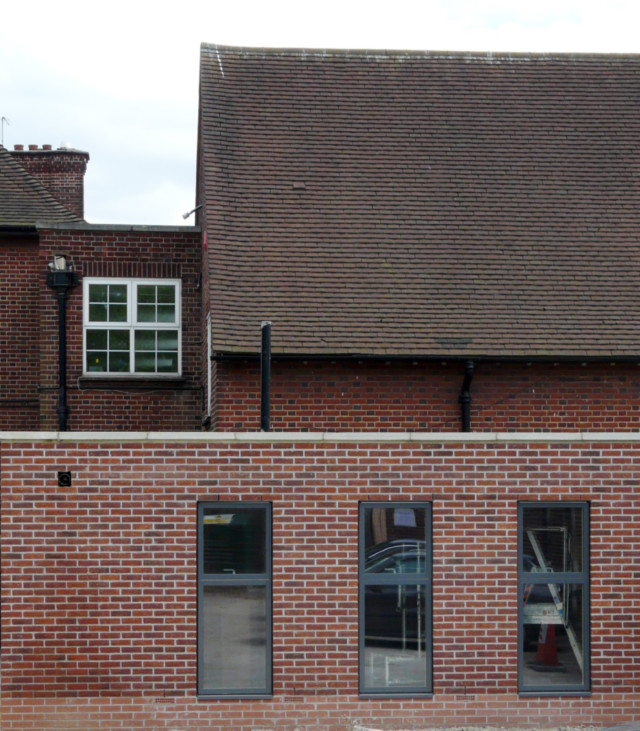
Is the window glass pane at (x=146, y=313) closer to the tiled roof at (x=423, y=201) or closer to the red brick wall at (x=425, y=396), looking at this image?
the tiled roof at (x=423, y=201)

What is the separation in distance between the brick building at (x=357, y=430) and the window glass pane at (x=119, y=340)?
0.35ft

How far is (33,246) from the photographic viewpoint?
19109 millimetres

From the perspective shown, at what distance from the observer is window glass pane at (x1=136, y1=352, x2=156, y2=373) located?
733 inches

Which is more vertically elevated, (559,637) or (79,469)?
(79,469)

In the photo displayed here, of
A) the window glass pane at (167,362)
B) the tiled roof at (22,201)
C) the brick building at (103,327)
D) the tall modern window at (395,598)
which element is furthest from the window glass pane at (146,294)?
the tall modern window at (395,598)

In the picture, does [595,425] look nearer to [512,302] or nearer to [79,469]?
[512,302]

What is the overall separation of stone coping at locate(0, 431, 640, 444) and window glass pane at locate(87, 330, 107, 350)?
869cm

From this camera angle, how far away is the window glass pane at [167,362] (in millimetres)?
18719

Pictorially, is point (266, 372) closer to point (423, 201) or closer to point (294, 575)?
point (294, 575)

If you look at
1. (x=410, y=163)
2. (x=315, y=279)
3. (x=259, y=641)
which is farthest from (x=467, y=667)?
(x=410, y=163)

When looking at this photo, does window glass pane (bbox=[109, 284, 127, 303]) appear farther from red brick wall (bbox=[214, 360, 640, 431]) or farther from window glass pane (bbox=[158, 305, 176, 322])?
red brick wall (bbox=[214, 360, 640, 431])

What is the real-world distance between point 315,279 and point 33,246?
5.94m

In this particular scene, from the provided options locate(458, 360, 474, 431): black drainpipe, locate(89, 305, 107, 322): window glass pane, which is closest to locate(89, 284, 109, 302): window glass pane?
locate(89, 305, 107, 322): window glass pane

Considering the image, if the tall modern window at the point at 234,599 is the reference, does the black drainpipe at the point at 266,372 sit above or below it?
above
